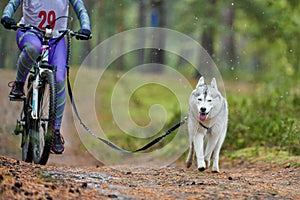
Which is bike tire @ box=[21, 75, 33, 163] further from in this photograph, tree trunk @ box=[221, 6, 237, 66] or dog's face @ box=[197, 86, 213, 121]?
tree trunk @ box=[221, 6, 237, 66]

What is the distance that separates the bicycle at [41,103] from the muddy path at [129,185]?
1.41 feet

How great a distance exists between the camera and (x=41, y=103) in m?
6.52

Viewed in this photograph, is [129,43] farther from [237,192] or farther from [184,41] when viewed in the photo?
[237,192]

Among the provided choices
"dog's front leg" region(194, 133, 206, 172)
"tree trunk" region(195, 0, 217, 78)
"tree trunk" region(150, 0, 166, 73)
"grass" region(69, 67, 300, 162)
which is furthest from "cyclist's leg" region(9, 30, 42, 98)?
"tree trunk" region(150, 0, 166, 73)

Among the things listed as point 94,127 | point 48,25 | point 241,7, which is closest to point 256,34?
point 241,7

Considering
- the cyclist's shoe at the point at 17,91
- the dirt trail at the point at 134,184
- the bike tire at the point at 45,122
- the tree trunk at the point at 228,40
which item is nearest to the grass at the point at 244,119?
the dirt trail at the point at 134,184

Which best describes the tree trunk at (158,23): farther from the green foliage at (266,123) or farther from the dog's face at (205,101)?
the dog's face at (205,101)

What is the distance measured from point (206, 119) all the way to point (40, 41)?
2.12m

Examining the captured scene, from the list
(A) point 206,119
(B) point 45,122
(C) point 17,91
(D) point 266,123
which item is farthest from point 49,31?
(D) point 266,123

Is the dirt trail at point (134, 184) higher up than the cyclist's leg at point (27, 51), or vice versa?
the cyclist's leg at point (27, 51)

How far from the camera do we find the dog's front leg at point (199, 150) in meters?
6.91

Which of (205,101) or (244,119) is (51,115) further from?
(244,119)

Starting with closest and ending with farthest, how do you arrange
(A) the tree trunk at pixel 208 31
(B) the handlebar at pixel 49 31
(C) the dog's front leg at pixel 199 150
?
(B) the handlebar at pixel 49 31 < (C) the dog's front leg at pixel 199 150 < (A) the tree trunk at pixel 208 31

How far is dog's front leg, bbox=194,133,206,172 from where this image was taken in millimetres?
6906
